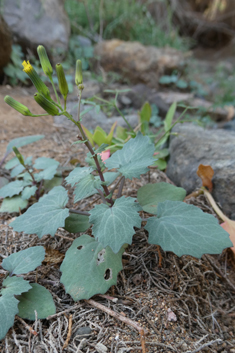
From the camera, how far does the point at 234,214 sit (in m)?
1.31

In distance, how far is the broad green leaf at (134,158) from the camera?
0.98 m

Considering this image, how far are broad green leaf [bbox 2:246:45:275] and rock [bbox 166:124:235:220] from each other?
3.24 ft

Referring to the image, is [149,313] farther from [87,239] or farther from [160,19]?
[160,19]

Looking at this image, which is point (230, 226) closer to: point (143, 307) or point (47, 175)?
point (143, 307)

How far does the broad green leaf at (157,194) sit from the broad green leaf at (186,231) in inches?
6.0


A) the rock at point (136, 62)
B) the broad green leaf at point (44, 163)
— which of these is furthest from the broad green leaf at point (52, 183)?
the rock at point (136, 62)

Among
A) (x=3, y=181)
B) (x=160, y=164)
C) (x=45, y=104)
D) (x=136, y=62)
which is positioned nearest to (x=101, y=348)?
(x=45, y=104)

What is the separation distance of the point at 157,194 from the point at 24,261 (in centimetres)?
65

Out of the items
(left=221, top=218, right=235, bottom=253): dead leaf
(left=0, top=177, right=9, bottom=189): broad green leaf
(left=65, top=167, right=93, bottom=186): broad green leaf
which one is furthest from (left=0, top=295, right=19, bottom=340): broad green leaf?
(left=221, top=218, right=235, bottom=253): dead leaf

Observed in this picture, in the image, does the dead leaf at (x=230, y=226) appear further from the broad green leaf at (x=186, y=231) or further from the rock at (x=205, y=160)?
the broad green leaf at (x=186, y=231)

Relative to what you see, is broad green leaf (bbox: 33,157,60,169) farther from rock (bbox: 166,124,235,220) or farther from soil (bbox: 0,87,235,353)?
rock (bbox: 166,124,235,220)

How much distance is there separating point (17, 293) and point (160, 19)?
6.19 meters

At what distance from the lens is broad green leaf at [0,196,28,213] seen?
4.33 ft

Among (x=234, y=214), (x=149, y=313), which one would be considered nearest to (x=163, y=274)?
(x=149, y=313)
